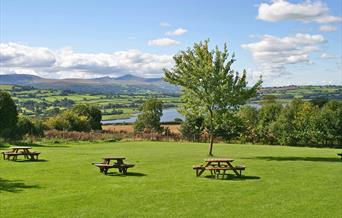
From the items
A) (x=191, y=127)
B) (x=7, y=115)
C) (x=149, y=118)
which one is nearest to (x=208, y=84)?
(x=7, y=115)

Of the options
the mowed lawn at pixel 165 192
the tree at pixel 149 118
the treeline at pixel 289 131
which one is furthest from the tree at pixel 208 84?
the tree at pixel 149 118

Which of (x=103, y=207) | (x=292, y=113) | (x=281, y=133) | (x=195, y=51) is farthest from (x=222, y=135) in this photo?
(x=103, y=207)

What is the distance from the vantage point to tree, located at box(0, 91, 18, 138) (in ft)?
154

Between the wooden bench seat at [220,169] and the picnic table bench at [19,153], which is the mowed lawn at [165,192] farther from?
the picnic table bench at [19,153]

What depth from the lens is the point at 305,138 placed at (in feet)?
222

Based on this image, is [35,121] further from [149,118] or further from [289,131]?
[289,131]

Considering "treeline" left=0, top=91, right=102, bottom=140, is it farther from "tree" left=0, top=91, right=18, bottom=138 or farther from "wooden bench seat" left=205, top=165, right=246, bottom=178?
"wooden bench seat" left=205, top=165, right=246, bottom=178

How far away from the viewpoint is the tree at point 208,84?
33688mm

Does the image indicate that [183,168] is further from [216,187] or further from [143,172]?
[216,187]

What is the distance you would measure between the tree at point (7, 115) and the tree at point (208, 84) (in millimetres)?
21179

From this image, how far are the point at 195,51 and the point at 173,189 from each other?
741 inches

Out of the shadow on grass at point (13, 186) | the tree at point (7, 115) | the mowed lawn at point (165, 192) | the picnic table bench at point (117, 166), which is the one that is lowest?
the shadow on grass at point (13, 186)

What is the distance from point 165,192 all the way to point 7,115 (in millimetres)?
35310

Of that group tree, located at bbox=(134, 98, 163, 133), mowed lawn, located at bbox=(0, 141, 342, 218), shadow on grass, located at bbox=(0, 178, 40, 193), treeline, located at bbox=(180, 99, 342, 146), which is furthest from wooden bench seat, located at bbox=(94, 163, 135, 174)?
tree, located at bbox=(134, 98, 163, 133)
